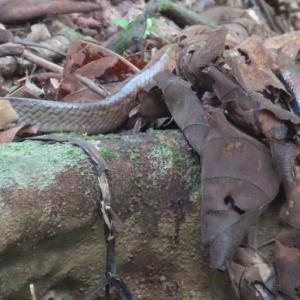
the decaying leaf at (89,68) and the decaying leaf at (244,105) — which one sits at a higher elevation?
the decaying leaf at (244,105)

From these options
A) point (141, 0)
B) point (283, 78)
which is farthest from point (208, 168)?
point (141, 0)

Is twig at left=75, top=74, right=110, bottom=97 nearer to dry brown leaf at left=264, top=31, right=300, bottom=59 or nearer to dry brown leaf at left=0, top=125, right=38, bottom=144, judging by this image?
dry brown leaf at left=0, top=125, right=38, bottom=144

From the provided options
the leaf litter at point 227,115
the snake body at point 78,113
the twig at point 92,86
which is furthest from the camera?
the twig at point 92,86

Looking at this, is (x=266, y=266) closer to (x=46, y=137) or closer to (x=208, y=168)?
(x=208, y=168)

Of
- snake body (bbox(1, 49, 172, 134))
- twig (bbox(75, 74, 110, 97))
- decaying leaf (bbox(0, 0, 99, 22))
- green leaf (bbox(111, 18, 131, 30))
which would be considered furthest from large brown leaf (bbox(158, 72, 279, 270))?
green leaf (bbox(111, 18, 131, 30))

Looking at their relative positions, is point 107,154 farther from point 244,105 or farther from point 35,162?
point 244,105

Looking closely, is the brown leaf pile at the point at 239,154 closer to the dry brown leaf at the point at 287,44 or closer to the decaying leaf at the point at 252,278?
the decaying leaf at the point at 252,278

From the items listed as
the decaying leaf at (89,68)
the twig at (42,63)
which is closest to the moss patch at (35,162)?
the decaying leaf at (89,68)
